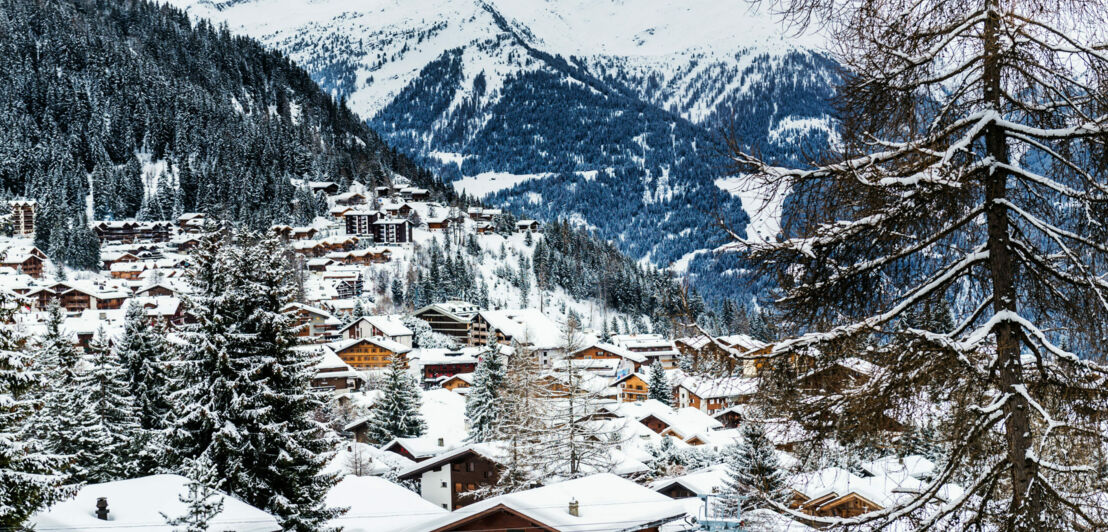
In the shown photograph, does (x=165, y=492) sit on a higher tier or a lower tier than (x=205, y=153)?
lower

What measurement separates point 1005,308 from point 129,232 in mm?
136676

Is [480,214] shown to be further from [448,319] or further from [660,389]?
[660,389]

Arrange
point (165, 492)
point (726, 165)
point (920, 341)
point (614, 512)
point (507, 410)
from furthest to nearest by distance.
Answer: point (507, 410)
point (614, 512)
point (165, 492)
point (726, 165)
point (920, 341)

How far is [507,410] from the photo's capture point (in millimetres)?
39688

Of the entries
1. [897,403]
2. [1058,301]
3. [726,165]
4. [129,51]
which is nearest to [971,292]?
[1058,301]

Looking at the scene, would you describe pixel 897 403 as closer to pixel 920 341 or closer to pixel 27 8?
pixel 920 341

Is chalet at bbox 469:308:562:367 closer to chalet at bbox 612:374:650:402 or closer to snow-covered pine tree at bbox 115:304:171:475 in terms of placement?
chalet at bbox 612:374:650:402

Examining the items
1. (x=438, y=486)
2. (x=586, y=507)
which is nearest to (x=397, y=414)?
(x=438, y=486)

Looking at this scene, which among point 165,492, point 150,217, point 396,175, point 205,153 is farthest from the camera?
point 396,175

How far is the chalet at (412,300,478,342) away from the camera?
98250mm

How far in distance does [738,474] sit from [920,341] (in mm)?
26777

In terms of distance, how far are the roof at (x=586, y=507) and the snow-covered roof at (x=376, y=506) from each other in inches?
167

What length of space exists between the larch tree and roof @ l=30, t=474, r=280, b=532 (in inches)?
573

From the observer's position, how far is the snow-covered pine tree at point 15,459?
12766 mm
